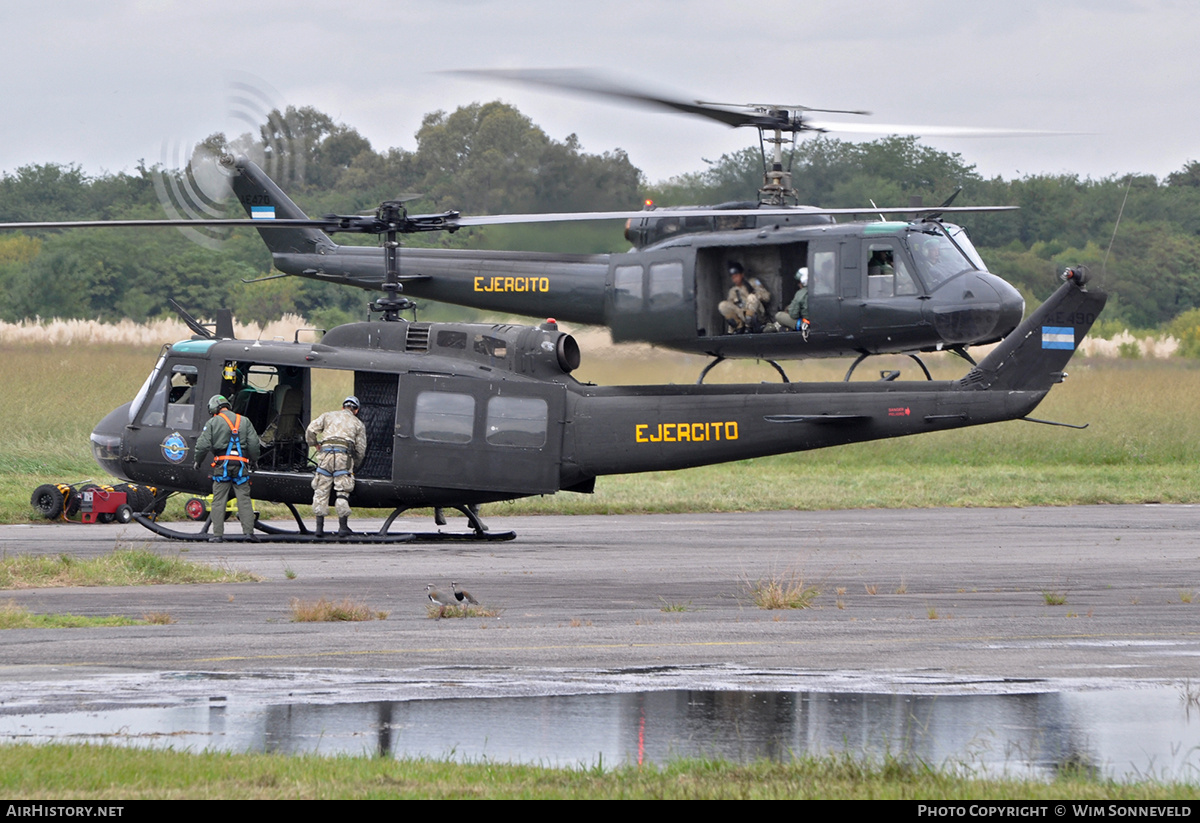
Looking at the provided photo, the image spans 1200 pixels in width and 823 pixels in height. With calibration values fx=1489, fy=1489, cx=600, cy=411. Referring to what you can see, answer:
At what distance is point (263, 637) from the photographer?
11266mm

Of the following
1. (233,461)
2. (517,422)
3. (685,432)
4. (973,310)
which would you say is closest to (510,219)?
(517,422)

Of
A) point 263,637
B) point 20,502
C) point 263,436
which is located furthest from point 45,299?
point 263,637

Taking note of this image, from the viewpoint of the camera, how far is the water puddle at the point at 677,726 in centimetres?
733

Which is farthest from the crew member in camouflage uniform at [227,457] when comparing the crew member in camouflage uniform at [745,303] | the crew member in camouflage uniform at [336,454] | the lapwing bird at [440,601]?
the lapwing bird at [440,601]

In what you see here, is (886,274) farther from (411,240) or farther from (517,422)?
(411,240)

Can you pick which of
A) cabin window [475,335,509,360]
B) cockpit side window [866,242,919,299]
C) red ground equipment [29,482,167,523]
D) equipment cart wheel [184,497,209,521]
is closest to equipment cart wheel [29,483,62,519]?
red ground equipment [29,482,167,523]

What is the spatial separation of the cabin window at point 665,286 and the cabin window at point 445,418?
9.20 feet

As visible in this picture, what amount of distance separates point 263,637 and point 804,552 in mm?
9111

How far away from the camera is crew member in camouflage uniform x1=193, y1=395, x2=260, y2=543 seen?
19.6 m

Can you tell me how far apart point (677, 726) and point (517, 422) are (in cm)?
1200

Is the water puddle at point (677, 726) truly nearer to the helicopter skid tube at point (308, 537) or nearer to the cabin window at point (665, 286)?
the helicopter skid tube at point (308, 537)

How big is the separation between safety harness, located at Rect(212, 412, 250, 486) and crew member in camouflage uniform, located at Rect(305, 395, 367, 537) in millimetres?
923
